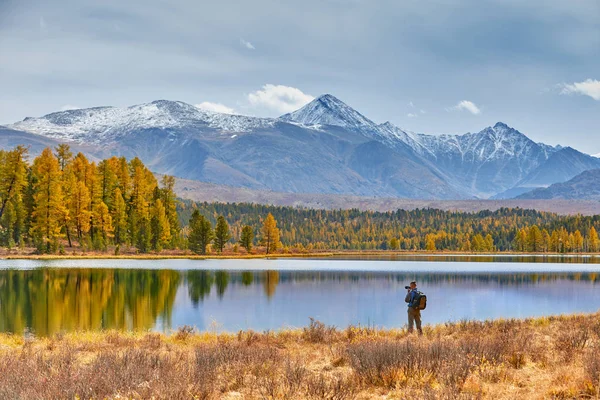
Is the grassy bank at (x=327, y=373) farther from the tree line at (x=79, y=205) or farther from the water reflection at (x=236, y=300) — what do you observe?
the tree line at (x=79, y=205)

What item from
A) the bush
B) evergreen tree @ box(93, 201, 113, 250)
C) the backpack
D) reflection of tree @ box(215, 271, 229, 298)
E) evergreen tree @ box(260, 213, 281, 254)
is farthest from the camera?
evergreen tree @ box(260, 213, 281, 254)

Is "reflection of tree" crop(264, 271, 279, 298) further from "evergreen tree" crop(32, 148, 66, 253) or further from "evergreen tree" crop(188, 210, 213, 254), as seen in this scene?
"evergreen tree" crop(188, 210, 213, 254)

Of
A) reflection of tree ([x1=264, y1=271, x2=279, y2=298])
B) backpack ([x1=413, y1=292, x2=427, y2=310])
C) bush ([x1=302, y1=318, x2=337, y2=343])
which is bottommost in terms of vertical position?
reflection of tree ([x1=264, y1=271, x2=279, y2=298])

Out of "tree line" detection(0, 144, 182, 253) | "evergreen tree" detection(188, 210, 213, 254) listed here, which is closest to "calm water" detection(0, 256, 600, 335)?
"tree line" detection(0, 144, 182, 253)

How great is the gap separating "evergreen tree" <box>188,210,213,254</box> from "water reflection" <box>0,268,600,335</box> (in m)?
49.4

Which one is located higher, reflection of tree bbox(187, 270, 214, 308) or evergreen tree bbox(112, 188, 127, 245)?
evergreen tree bbox(112, 188, 127, 245)

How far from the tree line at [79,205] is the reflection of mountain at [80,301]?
3092 centimetres

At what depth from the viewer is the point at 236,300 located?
43500 millimetres

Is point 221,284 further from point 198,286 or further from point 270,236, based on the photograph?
point 270,236

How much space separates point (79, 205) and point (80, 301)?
5827 cm

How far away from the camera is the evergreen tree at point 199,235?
11662cm

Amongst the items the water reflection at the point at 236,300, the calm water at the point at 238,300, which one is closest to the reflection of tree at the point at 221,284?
the water reflection at the point at 236,300

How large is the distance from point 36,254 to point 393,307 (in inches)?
2468

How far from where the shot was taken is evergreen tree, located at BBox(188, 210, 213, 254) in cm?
11662
